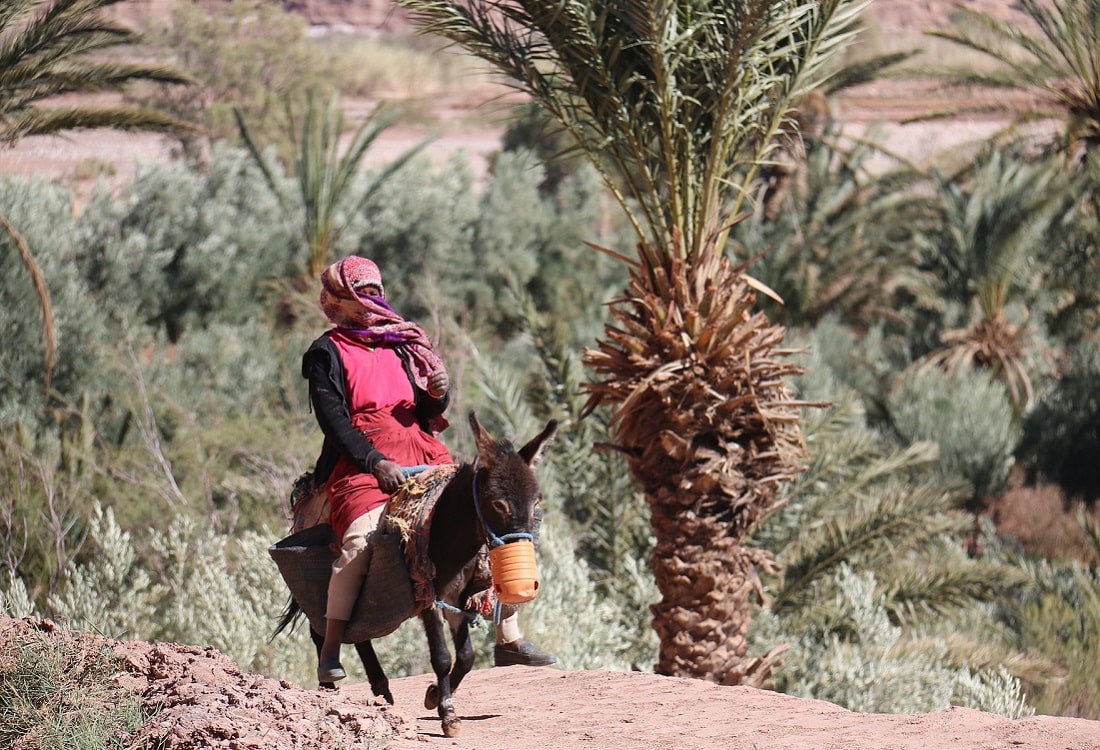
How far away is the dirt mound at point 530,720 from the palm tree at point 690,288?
2518mm

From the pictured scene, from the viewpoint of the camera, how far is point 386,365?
682cm

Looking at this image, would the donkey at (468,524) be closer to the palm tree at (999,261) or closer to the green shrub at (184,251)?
the green shrub at (184,251)

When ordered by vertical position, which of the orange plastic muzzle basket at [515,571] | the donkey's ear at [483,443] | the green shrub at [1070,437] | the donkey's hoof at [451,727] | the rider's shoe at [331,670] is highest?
the donkey's ear at [483,443]

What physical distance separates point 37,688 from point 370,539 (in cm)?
148

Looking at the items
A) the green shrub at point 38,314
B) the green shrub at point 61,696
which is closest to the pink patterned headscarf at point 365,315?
the green shrub at point 61,696

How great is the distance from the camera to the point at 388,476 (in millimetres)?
6430

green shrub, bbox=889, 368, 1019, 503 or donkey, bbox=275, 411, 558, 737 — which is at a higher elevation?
donkey, bbox=275, 411, 558, 737

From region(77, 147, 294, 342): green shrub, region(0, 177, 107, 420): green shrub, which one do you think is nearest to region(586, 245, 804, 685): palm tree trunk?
region(0, 177, 107, 420): green shrub

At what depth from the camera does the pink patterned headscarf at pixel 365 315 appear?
680cm

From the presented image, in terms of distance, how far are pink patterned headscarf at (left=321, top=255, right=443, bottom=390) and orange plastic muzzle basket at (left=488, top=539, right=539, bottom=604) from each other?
4.12ft

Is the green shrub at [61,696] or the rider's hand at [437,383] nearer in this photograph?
the green shrub at [61,696]

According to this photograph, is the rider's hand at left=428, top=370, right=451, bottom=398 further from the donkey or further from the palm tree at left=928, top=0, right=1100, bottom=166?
the palm tree at left=928, top=0, right=1100, bottom=166

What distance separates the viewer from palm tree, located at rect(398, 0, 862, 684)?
959 cm

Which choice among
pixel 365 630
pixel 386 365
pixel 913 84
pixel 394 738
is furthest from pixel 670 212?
pixel 913 84
